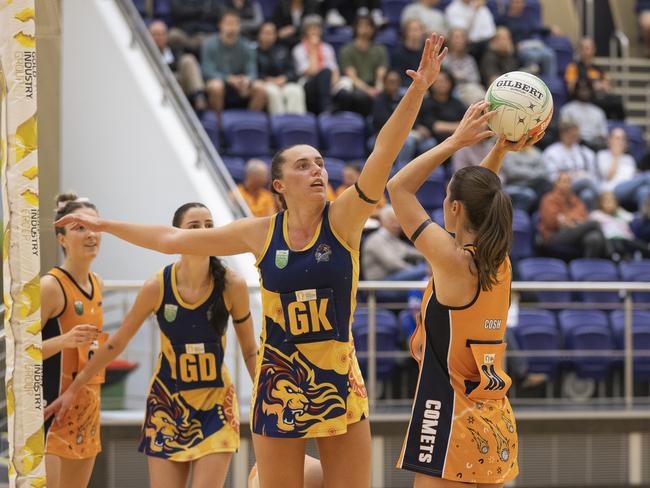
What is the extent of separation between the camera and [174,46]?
11797 mm

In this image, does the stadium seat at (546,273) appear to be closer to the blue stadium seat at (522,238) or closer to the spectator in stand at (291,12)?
the blue stadium seat at (522,238)

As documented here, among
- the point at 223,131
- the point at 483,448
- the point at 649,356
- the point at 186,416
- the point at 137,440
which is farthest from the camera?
the point at 223,131

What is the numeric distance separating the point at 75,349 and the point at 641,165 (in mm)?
8730

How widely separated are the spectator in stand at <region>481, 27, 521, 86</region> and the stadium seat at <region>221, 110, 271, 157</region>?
3125 mm

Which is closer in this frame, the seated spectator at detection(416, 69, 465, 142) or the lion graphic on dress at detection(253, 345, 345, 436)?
the lion graphic on dress at detection(253, 345, 345, 436)

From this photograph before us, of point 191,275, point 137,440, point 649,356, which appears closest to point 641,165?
point 649,356

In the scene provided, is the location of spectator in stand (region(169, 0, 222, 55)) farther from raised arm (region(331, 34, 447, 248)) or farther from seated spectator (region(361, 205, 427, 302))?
Answer: raised arm (region(331, 34, 447, 248))

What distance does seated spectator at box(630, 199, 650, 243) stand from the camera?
436 inches

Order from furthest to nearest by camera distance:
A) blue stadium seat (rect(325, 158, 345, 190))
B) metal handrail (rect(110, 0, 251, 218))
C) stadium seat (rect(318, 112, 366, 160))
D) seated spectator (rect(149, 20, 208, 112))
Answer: stadium seat (rect(318, 112, 366, 160)), seated spectator (rect(149, 20, 208, 112)), blue stadium seat (rect(325, 158, 345, 190)), metal handrail (rect(110, 0, 251, 218))

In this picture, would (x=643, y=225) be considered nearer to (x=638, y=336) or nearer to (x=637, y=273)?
(x=637, y=273)

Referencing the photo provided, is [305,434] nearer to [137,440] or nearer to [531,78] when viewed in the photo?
[531,78]

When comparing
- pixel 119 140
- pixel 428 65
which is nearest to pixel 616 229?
pixel 119 140

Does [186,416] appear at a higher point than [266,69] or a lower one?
lower

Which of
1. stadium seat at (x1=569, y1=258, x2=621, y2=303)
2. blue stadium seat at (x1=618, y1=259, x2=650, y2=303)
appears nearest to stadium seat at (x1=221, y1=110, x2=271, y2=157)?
stadium seat at (x1=569, y1=258, x2=621, y2=303)
